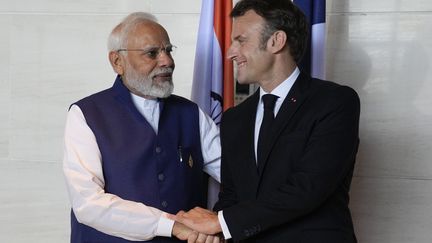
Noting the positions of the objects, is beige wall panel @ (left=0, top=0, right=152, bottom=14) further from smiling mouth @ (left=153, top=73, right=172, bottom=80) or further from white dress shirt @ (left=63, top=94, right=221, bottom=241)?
white dress shirt @ (left=63, top=94, right=221, bottom=241)

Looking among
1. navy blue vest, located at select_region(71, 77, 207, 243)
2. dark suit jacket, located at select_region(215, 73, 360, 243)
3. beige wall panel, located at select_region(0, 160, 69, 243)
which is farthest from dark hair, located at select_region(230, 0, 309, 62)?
beige wall panel, located at select_region(0, 160, 69, 243)

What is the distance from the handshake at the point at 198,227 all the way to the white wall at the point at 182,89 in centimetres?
109

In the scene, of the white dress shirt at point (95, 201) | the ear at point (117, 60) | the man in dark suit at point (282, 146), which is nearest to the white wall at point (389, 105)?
the man in dark suit at point (282, 146)

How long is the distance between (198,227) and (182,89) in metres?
1.17

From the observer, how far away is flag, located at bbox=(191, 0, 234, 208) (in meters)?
2.82

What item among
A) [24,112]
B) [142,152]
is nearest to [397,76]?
[142,152]

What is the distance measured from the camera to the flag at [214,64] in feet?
9.25

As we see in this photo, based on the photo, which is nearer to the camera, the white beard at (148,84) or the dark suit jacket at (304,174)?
the dark suit jacket at (304,174)

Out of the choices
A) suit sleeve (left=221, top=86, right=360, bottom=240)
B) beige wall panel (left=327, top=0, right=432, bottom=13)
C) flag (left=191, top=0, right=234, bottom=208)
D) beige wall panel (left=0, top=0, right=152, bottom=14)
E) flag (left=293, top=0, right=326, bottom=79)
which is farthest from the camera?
beige wall panel (left=0, top=0, right=152, bottom=14)

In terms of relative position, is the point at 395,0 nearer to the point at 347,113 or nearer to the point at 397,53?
the point at 397,53

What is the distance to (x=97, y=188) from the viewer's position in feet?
7.20

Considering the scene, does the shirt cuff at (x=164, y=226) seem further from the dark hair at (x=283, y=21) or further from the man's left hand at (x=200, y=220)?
the dark hair at (x=283, y=21)

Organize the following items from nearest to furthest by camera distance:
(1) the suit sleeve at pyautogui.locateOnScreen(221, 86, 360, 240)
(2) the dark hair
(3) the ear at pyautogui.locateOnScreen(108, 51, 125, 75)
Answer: (1) the suit sleeve at pyautogui.locateOnScreen(221, 86, 360, 240), (2) the dark hair, (3) the ear at pyautogui.locateOnScreen(108, 51, 125, 75)

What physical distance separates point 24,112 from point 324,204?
77.4 inches
